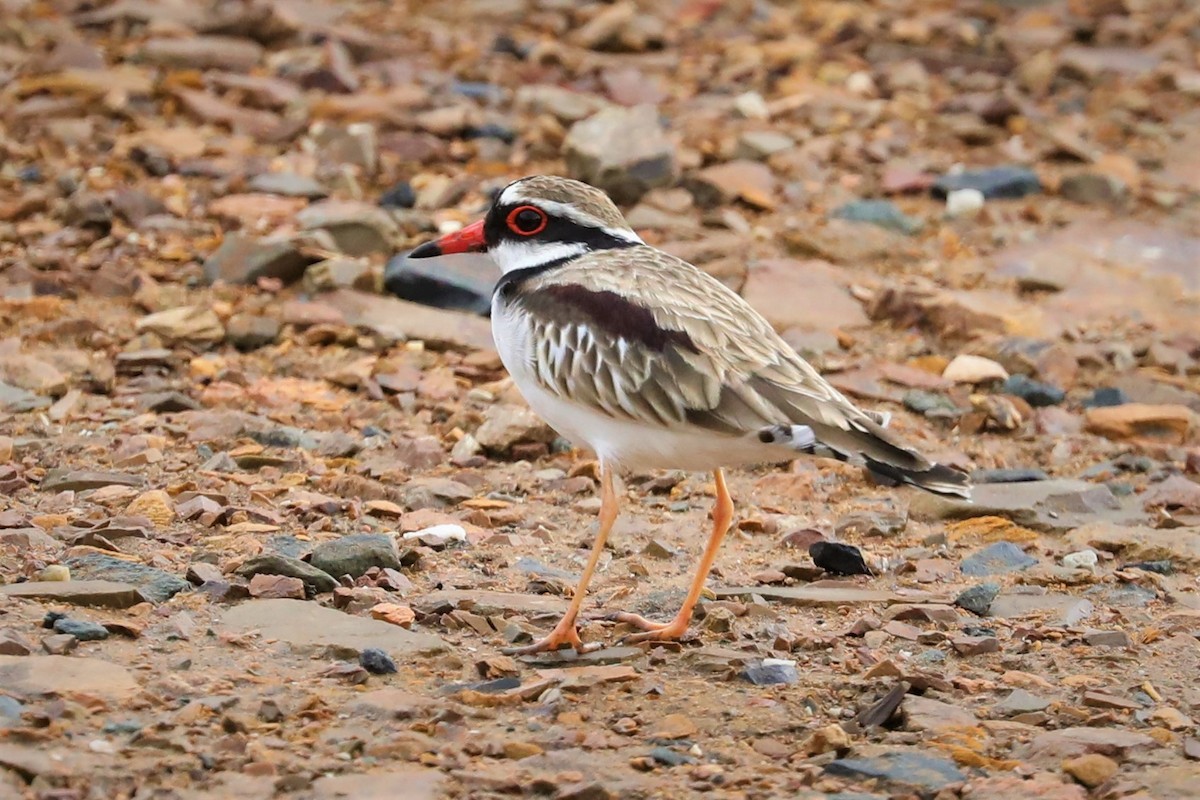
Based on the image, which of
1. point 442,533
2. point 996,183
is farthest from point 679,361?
point 996,183

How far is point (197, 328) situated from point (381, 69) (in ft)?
Result: 16.2

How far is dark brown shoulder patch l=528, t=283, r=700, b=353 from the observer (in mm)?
6379

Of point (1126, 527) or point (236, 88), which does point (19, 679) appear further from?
point (236, 88)

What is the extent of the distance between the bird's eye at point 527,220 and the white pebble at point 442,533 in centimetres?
134

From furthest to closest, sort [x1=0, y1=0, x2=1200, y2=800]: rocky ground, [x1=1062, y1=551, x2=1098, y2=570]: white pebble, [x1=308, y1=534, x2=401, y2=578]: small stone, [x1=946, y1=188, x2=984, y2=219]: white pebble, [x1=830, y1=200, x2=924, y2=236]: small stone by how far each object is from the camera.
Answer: [x1=946, y1=188, x2=984, y2=219]: white pebble < [x1=830, y1=200, x2=924, y2=236]: small stone < [x1=1062, y1=551, x2=1098, y2=570]: white pebble < [x1=308, y1=534, x2=401, y2=578]: small stone < [x1=0, y1=0, x2=1200, y2=800]: rocky ground

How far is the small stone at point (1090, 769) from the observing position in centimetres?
528

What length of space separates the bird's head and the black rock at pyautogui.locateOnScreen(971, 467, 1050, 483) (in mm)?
2554

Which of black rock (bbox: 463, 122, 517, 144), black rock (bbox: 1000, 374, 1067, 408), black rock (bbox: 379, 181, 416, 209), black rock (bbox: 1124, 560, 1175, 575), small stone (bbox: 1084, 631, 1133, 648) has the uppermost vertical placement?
black rock (bbox: 463, 122, 517, 144)

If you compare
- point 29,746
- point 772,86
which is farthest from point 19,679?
point 772,86

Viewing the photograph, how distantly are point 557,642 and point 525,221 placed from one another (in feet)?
5.96

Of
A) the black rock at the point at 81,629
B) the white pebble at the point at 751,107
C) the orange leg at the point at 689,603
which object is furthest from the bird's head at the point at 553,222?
the white pebble at the point at 751,107

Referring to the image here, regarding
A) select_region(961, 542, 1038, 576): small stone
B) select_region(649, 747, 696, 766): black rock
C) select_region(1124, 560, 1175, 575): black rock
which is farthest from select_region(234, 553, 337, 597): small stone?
→ select_region(1124, 560, 1175, 575): black rock

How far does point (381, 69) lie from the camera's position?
45.6 ft

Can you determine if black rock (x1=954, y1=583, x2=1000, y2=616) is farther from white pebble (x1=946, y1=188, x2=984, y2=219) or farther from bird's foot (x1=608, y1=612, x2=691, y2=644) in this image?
white pebble (x1=946, y1=188, x2=984, y2=219)
